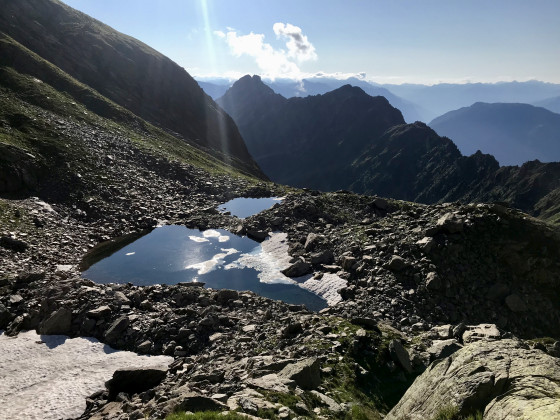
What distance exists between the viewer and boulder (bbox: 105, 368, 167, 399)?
65.8ft

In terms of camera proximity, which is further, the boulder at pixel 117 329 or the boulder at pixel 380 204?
the boulder at pixel 380 204

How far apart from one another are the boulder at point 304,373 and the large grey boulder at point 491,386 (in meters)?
4.52

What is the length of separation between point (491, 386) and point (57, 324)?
90.7 ft

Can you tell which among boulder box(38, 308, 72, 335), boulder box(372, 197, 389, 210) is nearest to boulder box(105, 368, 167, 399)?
boulder box(38, 308, 72, 335)

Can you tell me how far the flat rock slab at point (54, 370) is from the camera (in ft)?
63.3

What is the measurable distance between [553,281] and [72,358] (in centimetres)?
3849

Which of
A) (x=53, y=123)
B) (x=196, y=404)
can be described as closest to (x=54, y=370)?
(x=196, y=404)

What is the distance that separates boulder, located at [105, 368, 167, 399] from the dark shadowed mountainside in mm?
110289

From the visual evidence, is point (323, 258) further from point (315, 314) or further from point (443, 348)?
point (443, 348)

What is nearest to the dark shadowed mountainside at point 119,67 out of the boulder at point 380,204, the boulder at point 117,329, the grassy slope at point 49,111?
the grassy slope at point 49,111

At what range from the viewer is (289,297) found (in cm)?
3566

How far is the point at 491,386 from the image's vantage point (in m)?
11.4

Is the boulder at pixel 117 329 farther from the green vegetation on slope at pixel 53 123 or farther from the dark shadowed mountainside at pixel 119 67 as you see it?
the dark shadowed mountainside at pixel 119 67

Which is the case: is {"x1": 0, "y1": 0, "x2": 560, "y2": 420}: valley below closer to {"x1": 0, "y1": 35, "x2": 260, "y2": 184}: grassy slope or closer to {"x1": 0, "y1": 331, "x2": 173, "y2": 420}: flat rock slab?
{"x1": 0, "y1": 331, "x2": 173, "y2": 420}: flat rock slab
